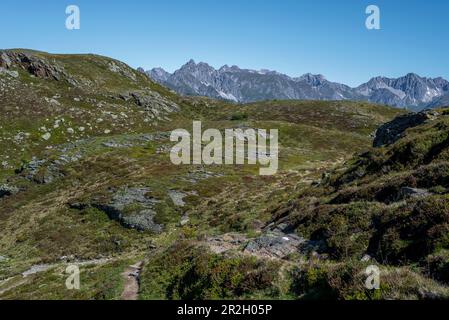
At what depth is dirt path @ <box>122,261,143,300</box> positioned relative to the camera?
61.1 feet

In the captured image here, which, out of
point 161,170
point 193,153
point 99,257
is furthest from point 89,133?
point 99,257

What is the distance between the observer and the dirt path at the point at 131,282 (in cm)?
1862

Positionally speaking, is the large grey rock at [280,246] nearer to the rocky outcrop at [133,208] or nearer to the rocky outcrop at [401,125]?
the rocky outcrop at [133,208]

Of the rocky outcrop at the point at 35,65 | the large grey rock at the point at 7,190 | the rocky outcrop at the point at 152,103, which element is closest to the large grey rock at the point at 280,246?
the large grey rock at the point at 7,190

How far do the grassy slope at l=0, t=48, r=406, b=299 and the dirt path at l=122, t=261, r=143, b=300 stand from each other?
0.50m

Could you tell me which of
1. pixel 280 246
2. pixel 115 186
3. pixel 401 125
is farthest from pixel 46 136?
pixel 280 246

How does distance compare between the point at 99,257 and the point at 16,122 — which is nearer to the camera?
the point at 99,257

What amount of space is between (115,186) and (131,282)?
31.1m

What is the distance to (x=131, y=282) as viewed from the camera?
2081 cm

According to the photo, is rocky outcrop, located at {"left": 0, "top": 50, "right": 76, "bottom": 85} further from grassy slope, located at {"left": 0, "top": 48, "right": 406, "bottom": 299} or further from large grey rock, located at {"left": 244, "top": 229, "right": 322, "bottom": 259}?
large grey rock, located at {"left": 244, "top": 229, "right": 322, "bottom": 259}

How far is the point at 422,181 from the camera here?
21.6 metres
